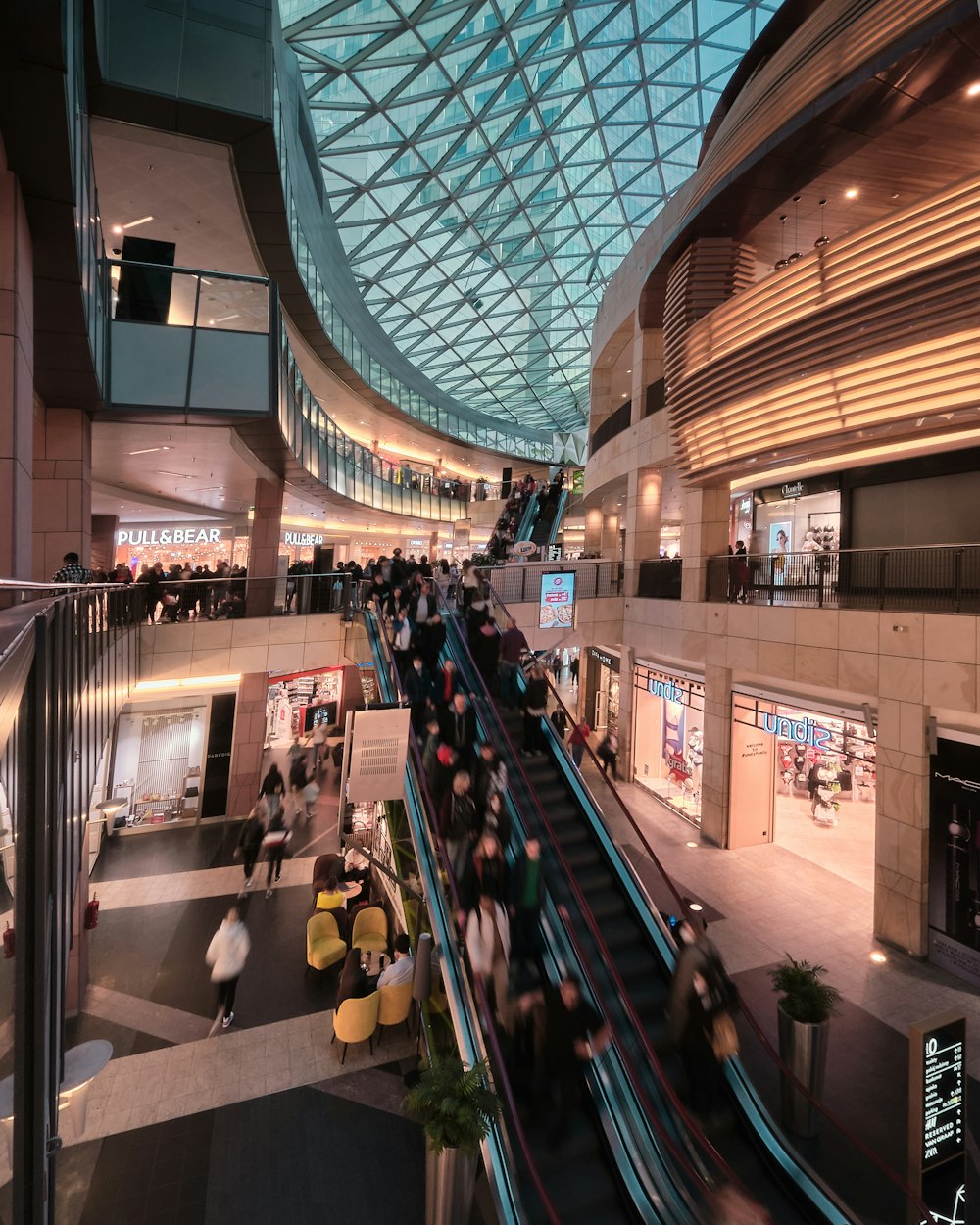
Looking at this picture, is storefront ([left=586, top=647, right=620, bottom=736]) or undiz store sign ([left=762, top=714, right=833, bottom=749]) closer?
undiz store sign ([left=762, top=714, right=833, bottom=749])

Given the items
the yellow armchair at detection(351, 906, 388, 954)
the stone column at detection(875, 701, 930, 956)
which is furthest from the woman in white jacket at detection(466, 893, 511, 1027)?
the stone column at detection(875, 701, 930, 956)

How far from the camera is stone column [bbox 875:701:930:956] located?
971 cm

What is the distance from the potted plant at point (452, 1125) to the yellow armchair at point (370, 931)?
4510 millimetres

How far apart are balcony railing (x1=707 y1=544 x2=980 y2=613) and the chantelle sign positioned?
82.9ft

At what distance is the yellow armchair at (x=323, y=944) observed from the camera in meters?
9.66

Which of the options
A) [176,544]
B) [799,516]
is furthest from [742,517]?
[176,544]

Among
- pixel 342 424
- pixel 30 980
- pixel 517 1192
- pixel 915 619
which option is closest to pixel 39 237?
pixel 30 980

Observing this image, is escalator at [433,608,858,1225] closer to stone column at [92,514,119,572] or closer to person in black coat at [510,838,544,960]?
person in black coat at [510,838,544,960]

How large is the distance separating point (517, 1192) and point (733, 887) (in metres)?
8.24

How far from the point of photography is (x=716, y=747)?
14141 millimetres

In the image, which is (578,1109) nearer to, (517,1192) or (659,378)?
(517,1192)

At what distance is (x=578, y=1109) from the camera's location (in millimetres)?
5906


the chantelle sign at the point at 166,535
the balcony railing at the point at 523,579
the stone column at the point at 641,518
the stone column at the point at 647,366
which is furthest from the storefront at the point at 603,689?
the chantelle sign at the point at 166,535

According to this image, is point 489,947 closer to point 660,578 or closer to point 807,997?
point 807,997
